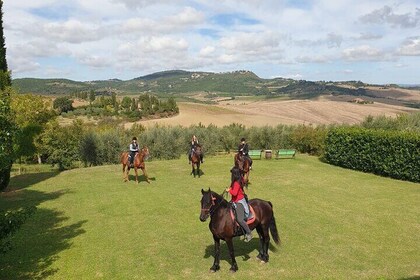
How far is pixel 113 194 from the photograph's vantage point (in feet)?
63.3

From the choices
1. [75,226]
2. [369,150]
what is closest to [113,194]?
[75,226]

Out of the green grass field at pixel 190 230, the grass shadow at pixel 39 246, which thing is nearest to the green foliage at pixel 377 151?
the green grass field at pixel 190 230

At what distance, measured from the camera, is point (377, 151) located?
2564 cm

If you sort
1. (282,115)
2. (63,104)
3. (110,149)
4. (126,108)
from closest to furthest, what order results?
(110,149) → (282,115) → (126,108) → (63,104)

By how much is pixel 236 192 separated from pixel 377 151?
62.9 feet

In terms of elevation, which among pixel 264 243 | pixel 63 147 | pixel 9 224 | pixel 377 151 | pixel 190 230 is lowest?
pixel 63 147

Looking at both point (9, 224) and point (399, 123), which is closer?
point (9, 224)

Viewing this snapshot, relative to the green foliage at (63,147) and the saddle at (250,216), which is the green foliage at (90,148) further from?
the saddle at (250,216)

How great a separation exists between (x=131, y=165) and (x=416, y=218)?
15601 millimetres

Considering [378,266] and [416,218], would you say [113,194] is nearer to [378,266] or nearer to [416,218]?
[378,266]

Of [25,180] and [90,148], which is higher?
[90,148]

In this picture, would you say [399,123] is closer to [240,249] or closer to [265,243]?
[240,249]

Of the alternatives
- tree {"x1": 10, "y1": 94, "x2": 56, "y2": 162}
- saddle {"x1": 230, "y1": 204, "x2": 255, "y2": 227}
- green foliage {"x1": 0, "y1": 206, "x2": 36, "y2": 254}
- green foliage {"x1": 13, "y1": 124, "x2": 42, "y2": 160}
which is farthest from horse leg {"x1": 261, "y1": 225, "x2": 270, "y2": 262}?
green foliage {"x1": 13, "y1": 124, "x2": 42, "y2": 160}

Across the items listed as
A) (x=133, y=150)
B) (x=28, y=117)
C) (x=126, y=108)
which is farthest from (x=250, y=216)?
(x=126, y=108)
